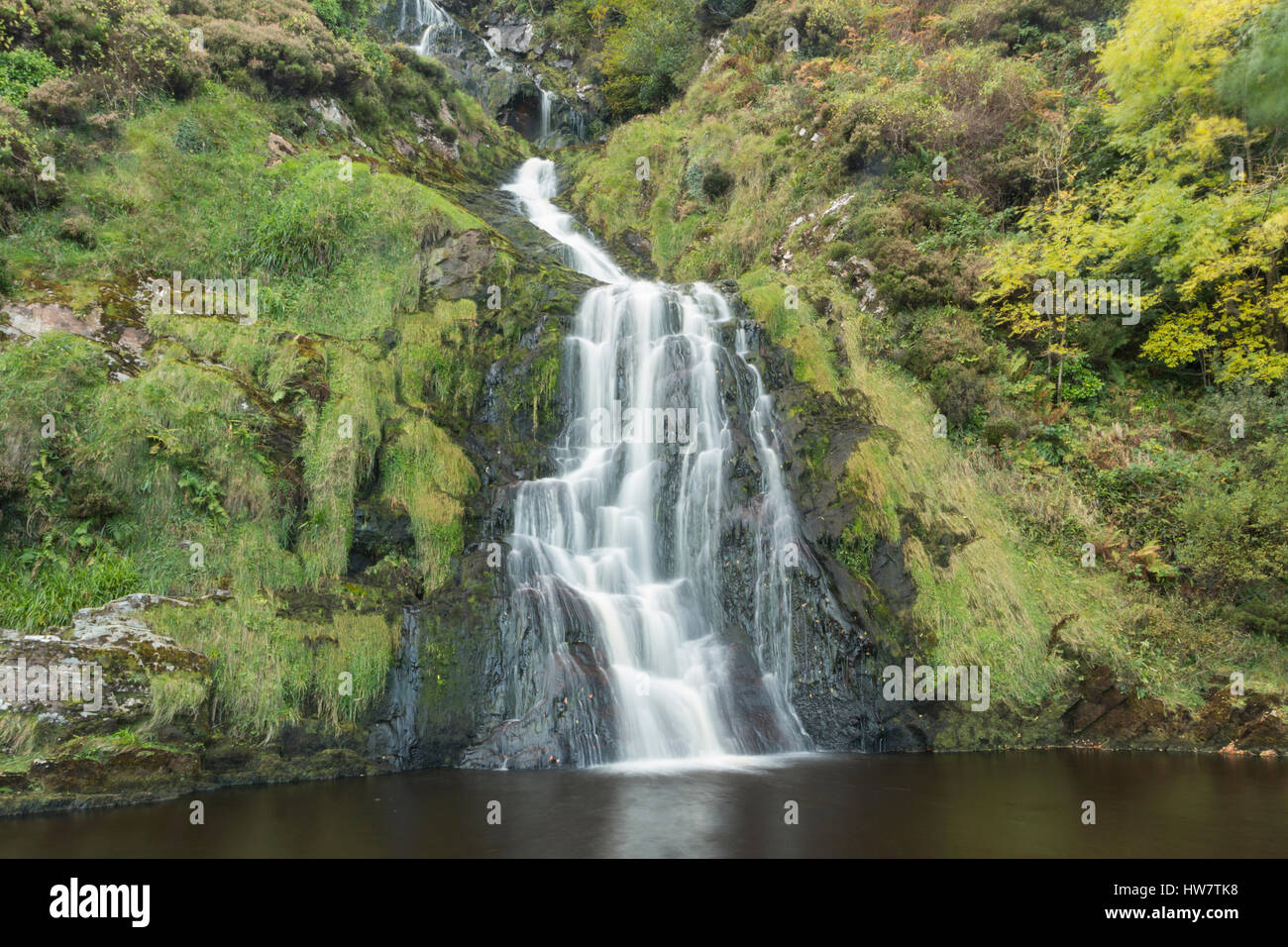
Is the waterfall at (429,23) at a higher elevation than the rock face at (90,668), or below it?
higher

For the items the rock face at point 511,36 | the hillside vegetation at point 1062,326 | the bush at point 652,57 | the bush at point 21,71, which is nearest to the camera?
the hillside vegetation at point 1062,326

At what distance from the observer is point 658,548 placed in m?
10.5

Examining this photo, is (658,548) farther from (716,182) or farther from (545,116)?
(545,116)

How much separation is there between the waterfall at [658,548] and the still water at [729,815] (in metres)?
0.90

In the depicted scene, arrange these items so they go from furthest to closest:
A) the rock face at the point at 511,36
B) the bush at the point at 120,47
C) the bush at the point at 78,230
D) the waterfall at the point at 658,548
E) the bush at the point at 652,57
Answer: the rock face at the point at 511,36, the bush at the point at 652,57, the bush at the point at 120,47, the bush at the point at 78,230, the waterfall at the point at 658,548

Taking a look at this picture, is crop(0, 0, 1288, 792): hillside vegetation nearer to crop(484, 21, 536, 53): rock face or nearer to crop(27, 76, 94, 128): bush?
crop(27, 76, 94, 128): bush

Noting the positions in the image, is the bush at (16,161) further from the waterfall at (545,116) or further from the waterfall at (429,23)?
the waterfall at (429,23)

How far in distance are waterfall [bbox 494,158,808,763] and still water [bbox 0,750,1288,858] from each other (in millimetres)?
904

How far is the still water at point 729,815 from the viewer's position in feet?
18.3

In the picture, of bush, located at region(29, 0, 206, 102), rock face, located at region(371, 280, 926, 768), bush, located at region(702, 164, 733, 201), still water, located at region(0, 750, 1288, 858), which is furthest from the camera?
bush, located at region(702, 164, 733, 201)

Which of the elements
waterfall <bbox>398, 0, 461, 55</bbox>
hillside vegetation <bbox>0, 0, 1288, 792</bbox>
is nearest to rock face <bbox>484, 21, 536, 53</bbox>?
waterfall <bbox>398, 0, 461, 55</bbox>

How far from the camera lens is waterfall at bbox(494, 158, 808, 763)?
8.98 m

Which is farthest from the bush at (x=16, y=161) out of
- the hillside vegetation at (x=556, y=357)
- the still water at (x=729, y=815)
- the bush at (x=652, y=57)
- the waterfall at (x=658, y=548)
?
the bush at (x=652, y=57)

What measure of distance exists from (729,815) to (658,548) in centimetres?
460
